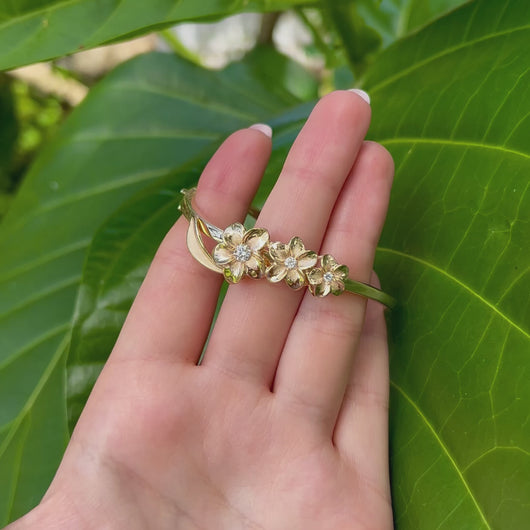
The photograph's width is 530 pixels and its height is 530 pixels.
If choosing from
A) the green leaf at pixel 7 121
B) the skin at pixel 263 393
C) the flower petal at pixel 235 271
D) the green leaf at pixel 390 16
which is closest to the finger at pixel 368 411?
the skin at pixel 263 393

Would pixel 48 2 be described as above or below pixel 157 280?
above

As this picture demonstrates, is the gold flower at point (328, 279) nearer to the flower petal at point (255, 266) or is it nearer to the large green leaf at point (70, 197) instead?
the flower petal at point (255, 266)

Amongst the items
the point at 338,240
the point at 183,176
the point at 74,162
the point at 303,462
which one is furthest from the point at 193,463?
the point at 74,162

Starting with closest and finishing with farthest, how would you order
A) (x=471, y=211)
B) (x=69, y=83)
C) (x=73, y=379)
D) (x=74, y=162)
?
(x=471, y=211) < (x=73, y=379) < (x=74, y=162) < (x=69, y=83)

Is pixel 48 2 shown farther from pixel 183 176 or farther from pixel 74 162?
pixel 74 162

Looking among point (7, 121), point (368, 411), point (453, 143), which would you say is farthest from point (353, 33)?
point (7, 121)

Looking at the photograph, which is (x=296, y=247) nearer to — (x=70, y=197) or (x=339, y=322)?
(x=339, y=322)

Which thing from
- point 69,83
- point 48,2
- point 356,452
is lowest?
point 356,452

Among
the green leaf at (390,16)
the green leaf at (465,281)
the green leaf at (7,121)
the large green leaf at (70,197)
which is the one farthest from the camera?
the green leaf at (7,121)
